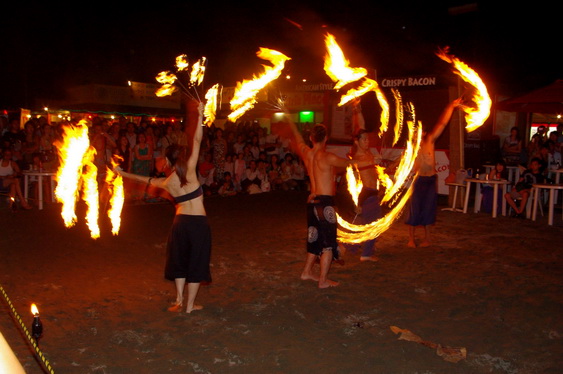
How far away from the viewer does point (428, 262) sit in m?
7.29

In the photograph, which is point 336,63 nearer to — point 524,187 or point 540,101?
point 524,187

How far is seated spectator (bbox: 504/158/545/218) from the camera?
36.7 ft

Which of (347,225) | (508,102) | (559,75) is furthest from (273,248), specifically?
(559,75)

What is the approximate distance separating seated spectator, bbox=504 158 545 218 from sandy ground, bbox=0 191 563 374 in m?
2.25

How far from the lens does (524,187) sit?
37.0 feet

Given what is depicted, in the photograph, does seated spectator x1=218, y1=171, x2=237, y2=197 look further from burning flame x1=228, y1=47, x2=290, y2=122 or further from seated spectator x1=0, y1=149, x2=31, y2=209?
burning flame x1=228, y1=47, x2=290, y2=122

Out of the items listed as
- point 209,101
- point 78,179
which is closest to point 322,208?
point 209,101

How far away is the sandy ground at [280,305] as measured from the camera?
4250 mm

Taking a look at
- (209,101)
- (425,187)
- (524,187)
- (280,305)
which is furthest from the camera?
(524,187)

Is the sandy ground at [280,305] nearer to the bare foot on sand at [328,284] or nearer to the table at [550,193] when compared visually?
the bare foot on sand at [328,284]

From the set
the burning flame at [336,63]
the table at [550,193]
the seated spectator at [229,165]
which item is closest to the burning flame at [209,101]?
the burning flame at [336,63]

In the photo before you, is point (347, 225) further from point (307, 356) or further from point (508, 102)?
point (508, 102)

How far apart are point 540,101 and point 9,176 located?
11.2m

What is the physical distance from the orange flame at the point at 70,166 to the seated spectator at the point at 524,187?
8.51 meters
